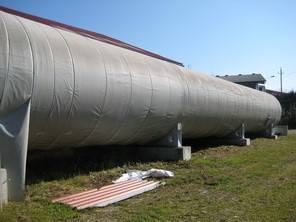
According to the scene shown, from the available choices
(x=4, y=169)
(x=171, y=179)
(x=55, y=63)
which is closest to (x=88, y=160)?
(x=171, y=179)

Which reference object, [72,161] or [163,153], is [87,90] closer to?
[72,161]

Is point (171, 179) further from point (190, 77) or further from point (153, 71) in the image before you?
point (190, 77)

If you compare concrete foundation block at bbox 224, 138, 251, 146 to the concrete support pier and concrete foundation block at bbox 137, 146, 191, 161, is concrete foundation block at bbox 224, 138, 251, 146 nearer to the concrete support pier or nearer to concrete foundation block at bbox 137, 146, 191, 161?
the concrete support pier

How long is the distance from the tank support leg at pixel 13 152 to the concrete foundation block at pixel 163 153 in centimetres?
536

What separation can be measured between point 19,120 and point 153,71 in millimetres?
4940

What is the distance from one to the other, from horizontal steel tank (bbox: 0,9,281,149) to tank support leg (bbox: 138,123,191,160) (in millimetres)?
232

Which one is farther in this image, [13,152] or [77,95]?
[77,95]

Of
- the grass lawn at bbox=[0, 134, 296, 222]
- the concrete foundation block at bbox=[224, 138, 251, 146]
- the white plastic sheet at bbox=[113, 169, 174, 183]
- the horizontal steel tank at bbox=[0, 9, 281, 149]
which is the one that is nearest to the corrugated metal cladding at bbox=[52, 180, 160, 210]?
the grass lawn at bbox=[0, 134, 296, 222]

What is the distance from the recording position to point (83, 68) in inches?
294

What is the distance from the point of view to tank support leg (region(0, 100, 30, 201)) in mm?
5633

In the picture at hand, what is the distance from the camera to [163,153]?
10836 mm

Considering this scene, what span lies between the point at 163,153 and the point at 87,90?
4115mm

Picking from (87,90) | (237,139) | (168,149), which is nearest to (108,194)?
(87,90)

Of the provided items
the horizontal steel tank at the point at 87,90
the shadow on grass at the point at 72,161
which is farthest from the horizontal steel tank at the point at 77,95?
the shadow on grass at the point at 72,161
